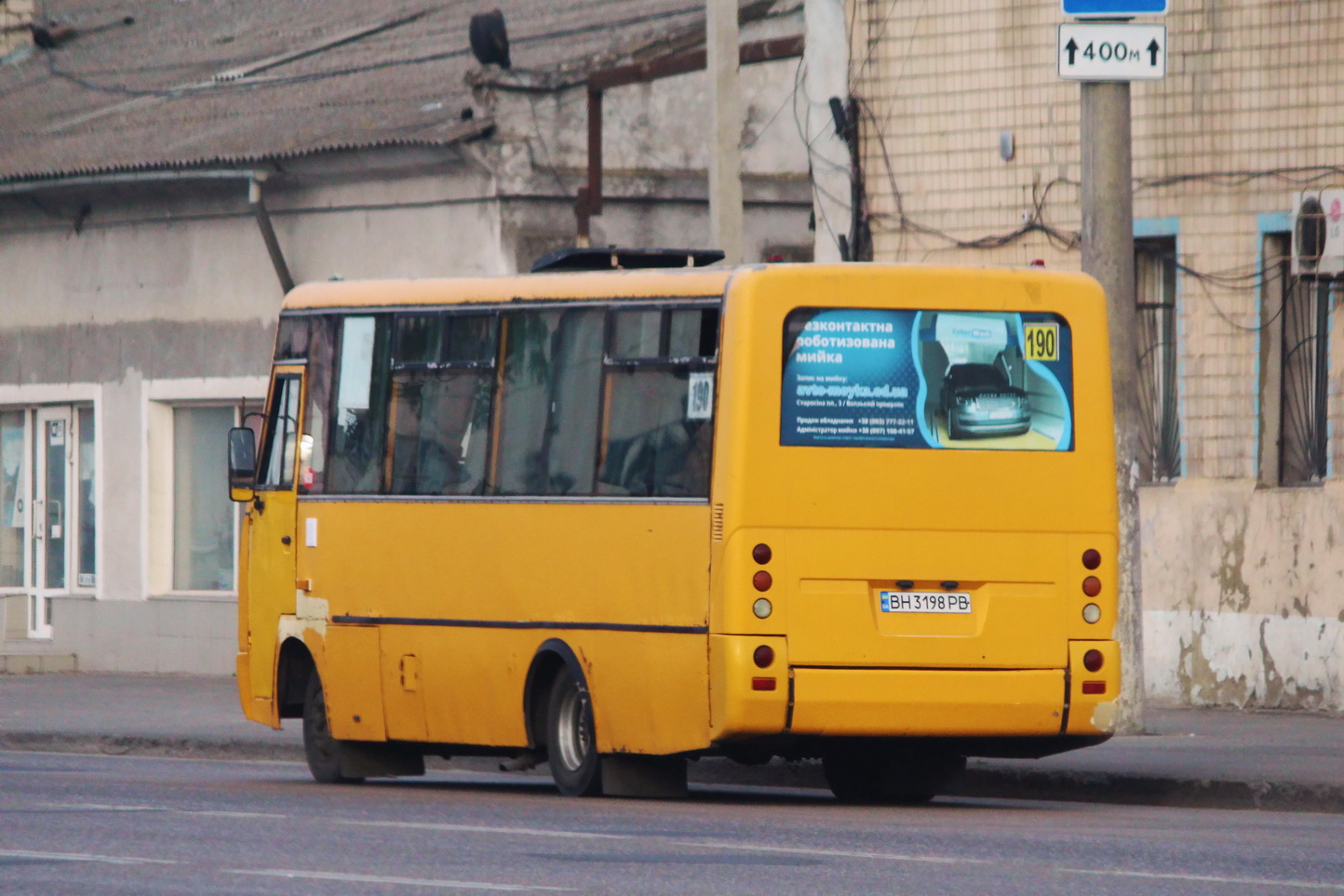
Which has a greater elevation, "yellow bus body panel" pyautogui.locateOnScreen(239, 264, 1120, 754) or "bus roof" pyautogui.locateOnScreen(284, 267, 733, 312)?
"bus roof" pyautogui.locateOnScreen(284, 267, 733, 312)

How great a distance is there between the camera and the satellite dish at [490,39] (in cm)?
2320

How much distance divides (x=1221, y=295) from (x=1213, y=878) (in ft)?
34.4

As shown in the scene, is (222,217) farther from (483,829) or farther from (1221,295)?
(483,829)

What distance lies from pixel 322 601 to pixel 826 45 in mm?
8380

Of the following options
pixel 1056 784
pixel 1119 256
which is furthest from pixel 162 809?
pixel 1119 256

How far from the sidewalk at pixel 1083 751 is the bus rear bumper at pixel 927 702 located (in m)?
1.45

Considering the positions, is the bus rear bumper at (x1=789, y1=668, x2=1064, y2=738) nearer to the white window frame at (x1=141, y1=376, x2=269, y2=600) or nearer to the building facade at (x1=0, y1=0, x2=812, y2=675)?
the building facade at (x1=0, y1=0, x2=812, y2=675)

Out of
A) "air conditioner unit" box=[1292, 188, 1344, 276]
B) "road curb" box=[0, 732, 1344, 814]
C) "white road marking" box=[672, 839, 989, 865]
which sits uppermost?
"air conditioner unit" box=[1292, 188, 1344, 276]

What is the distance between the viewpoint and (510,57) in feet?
83.5

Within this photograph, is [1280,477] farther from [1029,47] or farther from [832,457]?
[832,457]

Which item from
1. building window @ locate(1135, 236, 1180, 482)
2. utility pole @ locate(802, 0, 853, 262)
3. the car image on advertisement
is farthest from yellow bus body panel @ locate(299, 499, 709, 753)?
utility pole @ locate(802, 0, 853, 262)

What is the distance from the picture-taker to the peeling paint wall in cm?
1830

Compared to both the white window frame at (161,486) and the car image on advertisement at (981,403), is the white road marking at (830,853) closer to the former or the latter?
the car image on advertisement at (981,403)

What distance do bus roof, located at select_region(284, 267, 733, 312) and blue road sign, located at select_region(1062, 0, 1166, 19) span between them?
3.88m
